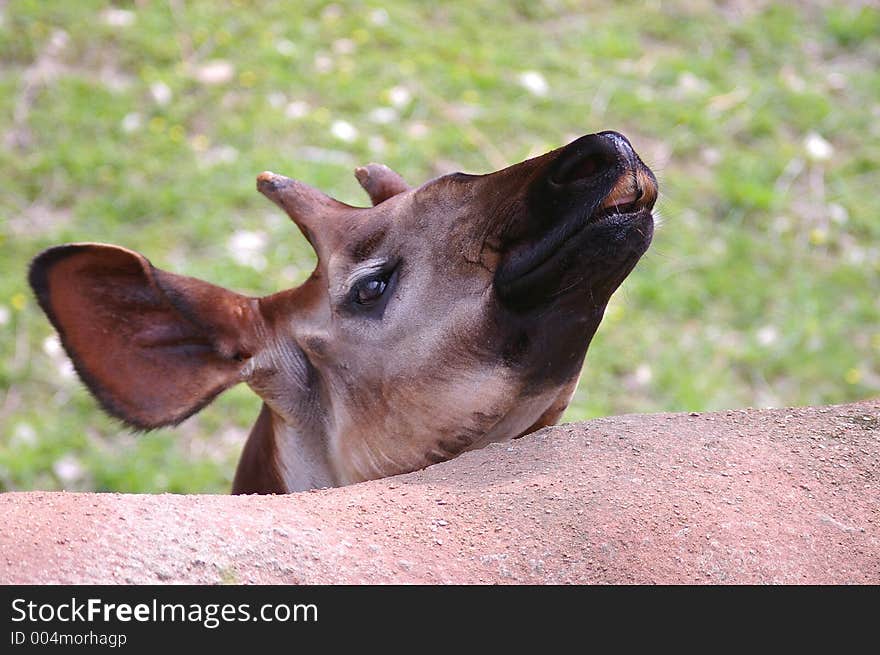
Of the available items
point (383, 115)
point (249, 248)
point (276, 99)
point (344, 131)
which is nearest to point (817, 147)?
point (383, 115)

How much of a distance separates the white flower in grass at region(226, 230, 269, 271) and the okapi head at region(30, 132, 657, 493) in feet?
8.80

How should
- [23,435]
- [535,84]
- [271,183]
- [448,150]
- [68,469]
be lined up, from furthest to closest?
[535,84] → [448,150] → [23,435] → [68,469] → [271,183]

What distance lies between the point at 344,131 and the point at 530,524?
4.72m

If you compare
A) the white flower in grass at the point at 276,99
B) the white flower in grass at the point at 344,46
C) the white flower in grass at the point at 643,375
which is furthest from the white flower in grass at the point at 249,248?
the white flower in grass at the point at 643,375

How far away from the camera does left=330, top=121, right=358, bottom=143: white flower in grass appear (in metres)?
6.43

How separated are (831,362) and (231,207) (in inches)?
123

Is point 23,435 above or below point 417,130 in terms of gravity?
below

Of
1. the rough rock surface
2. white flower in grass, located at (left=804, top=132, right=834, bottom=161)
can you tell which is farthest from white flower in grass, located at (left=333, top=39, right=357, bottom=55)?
the rough rock surface

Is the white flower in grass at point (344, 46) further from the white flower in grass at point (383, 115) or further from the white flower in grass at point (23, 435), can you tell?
the white flower in grass at point (23, 435)

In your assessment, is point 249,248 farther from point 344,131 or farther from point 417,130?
point 417,130

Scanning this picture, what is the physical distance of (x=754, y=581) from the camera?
1884 millimetres

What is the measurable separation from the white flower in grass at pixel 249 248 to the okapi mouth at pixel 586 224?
345 centimetres

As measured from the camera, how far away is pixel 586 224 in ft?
7.72

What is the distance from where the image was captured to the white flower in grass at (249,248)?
5.74 meters
